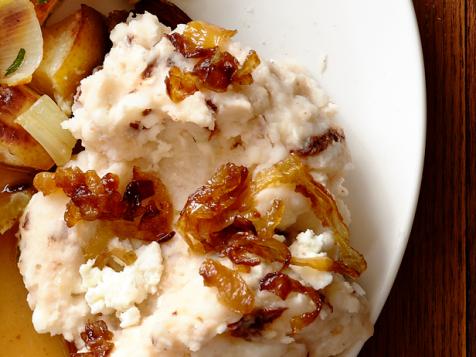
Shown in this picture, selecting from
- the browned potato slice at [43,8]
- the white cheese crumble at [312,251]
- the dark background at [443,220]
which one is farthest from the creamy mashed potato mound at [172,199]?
the dark background at [443,220]

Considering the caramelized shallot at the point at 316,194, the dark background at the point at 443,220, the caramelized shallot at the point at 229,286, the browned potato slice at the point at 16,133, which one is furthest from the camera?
the dark background at the point at 443,220

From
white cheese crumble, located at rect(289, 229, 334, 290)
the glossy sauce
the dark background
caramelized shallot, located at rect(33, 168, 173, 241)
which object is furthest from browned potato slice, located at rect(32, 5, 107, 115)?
the dark background

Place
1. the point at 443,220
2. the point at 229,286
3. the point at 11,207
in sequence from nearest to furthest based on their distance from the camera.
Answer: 1. the point at 229,286
2. the point at 11,207
3. the point at 443,220

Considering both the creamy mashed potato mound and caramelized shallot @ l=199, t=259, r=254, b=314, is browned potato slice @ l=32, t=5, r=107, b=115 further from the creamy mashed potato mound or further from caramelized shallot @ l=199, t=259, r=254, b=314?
caramelized shallot @ l=199, t=259, r=254, b=314

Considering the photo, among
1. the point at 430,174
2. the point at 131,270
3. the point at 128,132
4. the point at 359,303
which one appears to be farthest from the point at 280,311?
the point at 430,174

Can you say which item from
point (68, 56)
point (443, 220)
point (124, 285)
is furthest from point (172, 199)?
point (443, 220)

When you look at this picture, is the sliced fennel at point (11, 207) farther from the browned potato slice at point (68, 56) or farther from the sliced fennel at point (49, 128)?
the browned potato slice at point (68, 56)

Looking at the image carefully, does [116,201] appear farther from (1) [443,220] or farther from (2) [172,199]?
(1) [443,220]
